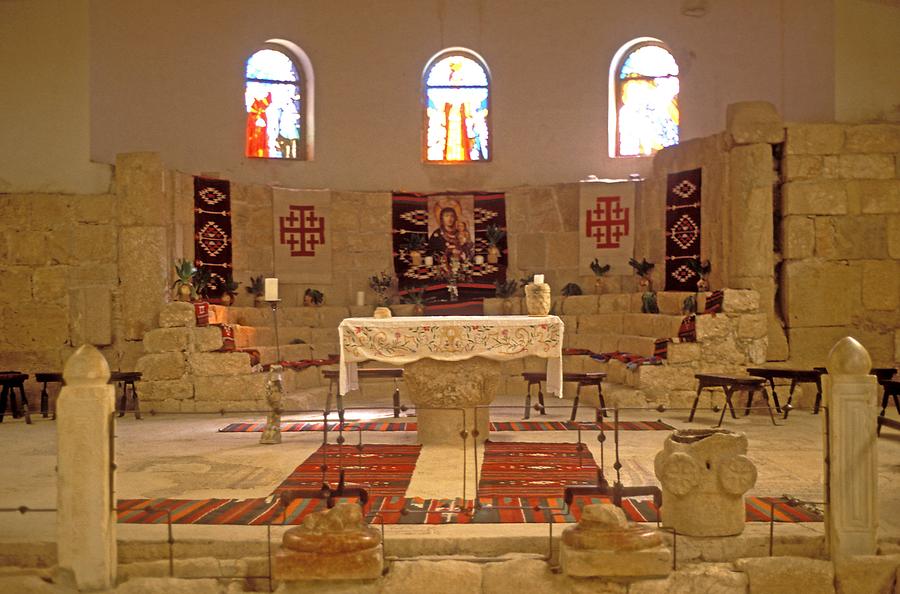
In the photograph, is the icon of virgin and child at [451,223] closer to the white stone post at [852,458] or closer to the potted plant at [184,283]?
the potted plant at [184,283]

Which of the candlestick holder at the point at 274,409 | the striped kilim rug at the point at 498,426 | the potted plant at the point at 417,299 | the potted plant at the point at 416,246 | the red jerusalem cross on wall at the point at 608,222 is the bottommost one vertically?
the striped kilim rug at the point at 498,426

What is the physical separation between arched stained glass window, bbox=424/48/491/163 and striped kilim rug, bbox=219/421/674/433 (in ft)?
18.7

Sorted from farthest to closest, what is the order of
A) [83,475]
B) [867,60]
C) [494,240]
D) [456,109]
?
1. [456,109]
2. [494,240]
3. [867,60]
4. [83,475]

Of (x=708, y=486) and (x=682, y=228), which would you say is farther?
(x=682, y=228)

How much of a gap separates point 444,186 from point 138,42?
14.6 feet

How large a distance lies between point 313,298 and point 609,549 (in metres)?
8.66

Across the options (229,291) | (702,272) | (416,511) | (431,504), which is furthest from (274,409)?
(702,272)

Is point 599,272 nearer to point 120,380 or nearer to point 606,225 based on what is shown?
point 606,225

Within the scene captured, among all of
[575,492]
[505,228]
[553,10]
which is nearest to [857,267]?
[505,228]

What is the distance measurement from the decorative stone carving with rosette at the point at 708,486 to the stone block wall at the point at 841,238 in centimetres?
631

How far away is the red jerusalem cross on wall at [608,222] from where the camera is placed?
41.8 ft

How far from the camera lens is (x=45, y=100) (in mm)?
10789

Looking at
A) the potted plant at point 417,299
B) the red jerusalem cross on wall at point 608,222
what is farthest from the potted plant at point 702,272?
the potted plant at point 417,299

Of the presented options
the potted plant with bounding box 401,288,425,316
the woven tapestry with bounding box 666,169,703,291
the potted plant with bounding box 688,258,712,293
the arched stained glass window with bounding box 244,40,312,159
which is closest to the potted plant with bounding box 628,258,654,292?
the woven tapestry with bounding box 666,169,703,291
